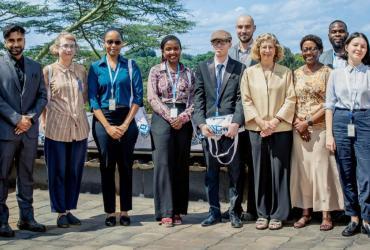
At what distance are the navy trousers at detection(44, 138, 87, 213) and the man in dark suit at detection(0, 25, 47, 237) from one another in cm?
21

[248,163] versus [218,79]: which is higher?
[218,79]

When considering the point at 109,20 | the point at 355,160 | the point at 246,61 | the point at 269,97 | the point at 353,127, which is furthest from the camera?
the point at 109,20

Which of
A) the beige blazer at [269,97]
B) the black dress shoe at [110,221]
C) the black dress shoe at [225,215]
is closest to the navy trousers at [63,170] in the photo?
the black dress shoe at [110,221]

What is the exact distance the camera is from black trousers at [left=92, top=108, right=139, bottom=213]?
5441mm

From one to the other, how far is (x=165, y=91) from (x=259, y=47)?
95cm

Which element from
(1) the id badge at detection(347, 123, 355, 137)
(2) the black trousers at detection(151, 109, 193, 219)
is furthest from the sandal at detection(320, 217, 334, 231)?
(2) the black trousers at detection(151, 109, 193, 219)

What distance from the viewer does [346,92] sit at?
4.91m

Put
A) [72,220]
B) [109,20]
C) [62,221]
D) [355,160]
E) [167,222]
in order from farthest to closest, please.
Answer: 1. [109,20]
2. [72,220]
3. [62,221]
4. [167,222]
5. [355,160]

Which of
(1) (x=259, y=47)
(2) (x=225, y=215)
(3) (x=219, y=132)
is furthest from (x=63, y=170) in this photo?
(1) (x=259, y=47)

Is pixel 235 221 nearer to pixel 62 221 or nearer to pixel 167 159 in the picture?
pixel 167 159

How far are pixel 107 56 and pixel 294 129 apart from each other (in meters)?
1.86

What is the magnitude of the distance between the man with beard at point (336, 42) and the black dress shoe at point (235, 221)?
5.57ft

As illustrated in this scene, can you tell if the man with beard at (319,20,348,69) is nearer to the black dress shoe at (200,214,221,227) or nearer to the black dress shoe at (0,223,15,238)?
the black dress shoe at (200,214,221,227)

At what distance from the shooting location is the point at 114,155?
18.1ft
